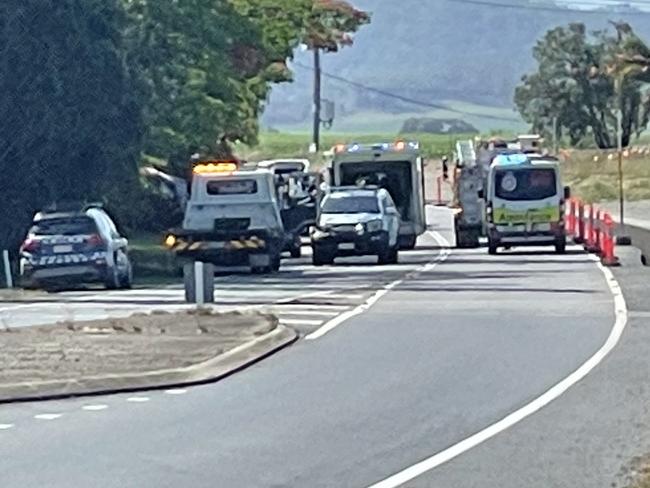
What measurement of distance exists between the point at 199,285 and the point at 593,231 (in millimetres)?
22719

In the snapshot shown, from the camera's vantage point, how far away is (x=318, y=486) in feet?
43.1

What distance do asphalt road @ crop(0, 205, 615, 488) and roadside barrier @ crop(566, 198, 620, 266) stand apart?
51.3ft

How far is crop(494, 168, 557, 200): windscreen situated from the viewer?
50.7 meters

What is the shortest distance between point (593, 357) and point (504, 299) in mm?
9960

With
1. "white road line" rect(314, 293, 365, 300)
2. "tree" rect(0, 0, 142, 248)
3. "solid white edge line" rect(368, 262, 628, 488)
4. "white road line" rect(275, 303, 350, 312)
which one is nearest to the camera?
"solid white edge line" rect(368, 262, 628, 488)

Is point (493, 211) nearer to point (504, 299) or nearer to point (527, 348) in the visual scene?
point (504, 299)

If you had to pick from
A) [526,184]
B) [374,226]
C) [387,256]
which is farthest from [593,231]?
[374,226]

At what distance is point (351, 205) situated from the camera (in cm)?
4894

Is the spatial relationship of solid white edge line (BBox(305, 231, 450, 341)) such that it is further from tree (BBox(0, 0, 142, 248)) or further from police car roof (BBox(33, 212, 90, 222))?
tree (BBox(0, 0, 142, 248))

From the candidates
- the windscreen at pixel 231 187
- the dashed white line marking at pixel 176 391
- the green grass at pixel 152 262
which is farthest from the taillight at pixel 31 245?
the dashed white line marking at pixel 176 391

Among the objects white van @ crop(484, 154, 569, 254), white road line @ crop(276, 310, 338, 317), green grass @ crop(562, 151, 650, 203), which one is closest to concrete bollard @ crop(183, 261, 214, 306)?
white road line @ crop(276, 310, 338, 317)

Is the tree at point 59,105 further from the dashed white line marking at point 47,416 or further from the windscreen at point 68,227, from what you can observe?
the dashed white line marking at point 47,416

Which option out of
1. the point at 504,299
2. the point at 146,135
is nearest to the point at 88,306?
the point at 504,299

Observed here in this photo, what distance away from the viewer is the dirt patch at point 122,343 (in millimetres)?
20016
